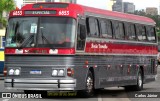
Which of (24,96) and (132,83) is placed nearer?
(24,96)

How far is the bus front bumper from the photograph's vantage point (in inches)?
741

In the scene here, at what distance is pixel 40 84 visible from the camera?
19016 mm

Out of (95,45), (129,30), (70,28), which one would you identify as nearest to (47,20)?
(70,28)

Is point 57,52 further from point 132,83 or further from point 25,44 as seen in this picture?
point 132,83

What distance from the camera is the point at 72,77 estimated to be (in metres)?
19.0

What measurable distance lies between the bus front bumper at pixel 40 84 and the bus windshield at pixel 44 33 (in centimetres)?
106

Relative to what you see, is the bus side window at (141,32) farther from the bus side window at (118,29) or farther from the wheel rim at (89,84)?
the wheel rim at (89,84)

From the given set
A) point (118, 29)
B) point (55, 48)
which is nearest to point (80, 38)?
point (55, 48)

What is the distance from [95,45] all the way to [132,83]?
4.78m

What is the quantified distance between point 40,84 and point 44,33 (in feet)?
5.08

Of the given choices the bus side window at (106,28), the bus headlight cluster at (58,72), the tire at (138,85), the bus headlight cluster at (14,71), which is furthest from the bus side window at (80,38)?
the tire at (138,85)

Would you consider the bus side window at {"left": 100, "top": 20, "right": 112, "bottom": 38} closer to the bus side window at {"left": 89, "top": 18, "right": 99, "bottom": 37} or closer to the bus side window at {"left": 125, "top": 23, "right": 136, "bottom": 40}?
the bus side window at {"left": 89, "top": 18, "right": 99, "bottom": 37}

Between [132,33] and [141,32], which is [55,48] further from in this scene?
[141,32]

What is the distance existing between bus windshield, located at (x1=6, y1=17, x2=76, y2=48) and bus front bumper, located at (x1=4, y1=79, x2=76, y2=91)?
106 centimetres
